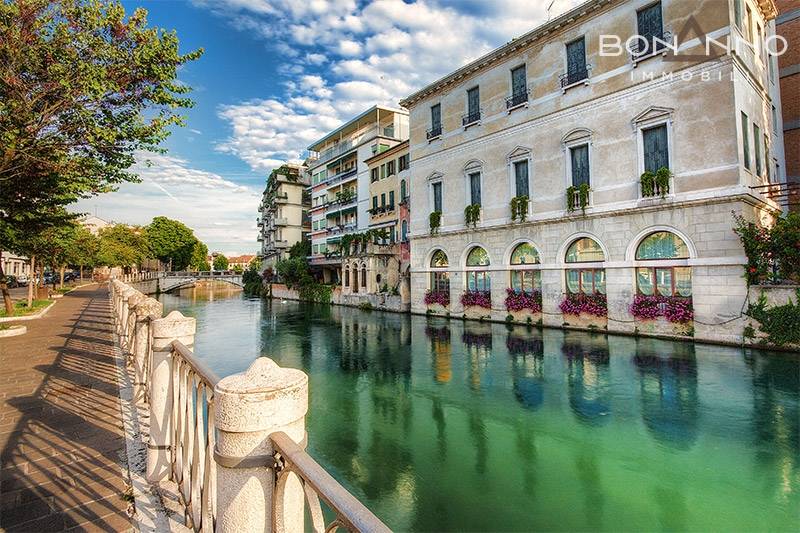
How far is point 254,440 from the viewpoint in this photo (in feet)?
5.61

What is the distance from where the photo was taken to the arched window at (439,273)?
23703 mm

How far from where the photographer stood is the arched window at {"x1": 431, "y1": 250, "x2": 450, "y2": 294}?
2370 cm

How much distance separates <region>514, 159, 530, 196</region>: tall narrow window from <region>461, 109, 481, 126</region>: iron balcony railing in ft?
12.7

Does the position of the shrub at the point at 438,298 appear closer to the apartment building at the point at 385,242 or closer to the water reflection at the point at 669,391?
the apartment building at the point at 385,242

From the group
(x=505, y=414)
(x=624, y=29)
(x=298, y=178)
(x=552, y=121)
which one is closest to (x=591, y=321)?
(x=552, y=121)

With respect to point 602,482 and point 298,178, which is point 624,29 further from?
point 298,178

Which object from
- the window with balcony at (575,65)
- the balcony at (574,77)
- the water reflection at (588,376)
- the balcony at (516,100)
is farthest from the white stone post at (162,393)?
the balcony at (516,100)

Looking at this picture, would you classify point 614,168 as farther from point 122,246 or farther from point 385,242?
point 122,246

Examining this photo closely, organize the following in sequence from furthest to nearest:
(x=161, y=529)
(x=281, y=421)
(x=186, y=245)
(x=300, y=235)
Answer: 1. (x=186, y=245)
2. (x=300, y=235)
3. (x=161, y=529)
4. (x=281, y=421)

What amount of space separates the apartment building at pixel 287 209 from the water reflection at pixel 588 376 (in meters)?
41.3

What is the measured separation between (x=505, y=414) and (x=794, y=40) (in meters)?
25.9

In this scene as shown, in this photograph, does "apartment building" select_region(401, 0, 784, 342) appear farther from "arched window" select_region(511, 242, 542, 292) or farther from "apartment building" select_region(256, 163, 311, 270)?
"apartment building" select_region(256, 163, 311, 270)

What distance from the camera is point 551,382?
1012cm

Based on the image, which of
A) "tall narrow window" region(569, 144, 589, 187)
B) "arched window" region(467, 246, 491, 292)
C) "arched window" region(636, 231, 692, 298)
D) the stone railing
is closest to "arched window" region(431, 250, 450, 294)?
"arched window" region(467, 246, 491, 292)
